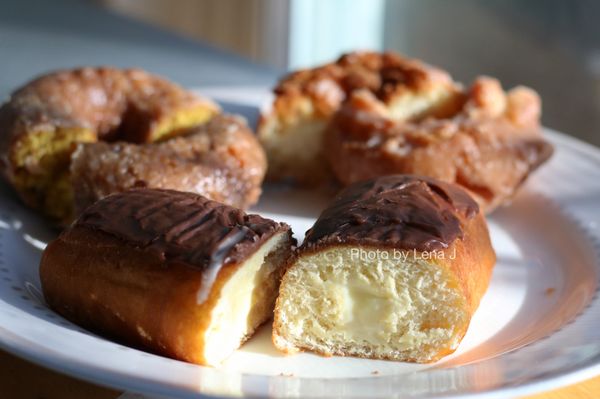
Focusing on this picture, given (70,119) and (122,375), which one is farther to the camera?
(70,119)

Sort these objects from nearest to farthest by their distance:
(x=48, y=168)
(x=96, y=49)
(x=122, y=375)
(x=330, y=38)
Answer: (x=122, y=375) → (x=48, y=168) → (x=96, y=49) → (x=330, y=38)

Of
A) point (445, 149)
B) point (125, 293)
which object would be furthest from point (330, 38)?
point (125, 293)

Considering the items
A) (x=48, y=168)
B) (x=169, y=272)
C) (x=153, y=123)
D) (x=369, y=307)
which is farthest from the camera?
(x=153, y=123)

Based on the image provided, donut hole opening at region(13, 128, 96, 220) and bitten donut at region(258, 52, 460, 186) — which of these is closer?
donut hole opening at region(13, 128, 96, 220)

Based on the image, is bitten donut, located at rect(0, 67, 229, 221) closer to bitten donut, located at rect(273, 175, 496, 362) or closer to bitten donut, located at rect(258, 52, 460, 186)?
bitten donut, located at rect(258, 52, 460, 186)

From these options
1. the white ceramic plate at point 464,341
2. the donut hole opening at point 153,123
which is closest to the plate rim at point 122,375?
the white ceramic plate at point 464,341

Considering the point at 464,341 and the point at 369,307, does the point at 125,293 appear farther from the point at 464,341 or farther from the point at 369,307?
the point at 464,341

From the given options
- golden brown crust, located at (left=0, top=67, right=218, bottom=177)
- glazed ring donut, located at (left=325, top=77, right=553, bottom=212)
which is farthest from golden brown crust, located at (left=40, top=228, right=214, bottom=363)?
glazed ring donut, located at (left=325, top=77, right=553, bottom=212)
